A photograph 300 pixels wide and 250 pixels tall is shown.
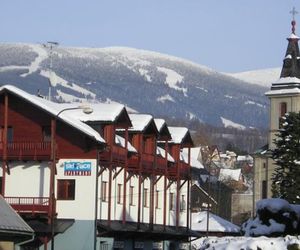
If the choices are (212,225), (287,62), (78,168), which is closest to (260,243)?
(78,168)

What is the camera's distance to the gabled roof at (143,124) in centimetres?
7170

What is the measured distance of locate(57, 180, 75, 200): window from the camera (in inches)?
2532

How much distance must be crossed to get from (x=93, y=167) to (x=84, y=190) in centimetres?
150

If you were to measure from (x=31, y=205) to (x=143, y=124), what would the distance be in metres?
12.9

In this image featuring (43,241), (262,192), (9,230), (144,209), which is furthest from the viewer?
(262,192)

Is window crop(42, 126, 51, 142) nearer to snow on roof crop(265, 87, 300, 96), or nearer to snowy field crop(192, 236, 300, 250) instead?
snowy field crop(192, 236, 300, 250)

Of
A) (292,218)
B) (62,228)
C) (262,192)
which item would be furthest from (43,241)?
(262,192)

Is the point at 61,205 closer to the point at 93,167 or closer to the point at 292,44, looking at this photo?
the point at 93,167

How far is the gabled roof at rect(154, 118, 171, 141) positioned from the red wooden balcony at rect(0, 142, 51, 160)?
13.6 meters

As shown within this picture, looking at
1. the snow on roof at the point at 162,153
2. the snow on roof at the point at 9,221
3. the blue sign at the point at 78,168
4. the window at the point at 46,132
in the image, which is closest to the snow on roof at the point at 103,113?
the window at the point at 46,132

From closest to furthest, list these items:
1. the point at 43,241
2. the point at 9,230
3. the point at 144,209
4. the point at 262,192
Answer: the point at 9,230
the point at 43,241
the point at 144,209
the point at 262,192

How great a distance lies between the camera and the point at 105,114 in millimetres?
65188

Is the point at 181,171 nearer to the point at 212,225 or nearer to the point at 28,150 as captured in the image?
the point at 212,225

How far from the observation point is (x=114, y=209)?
223 ft
